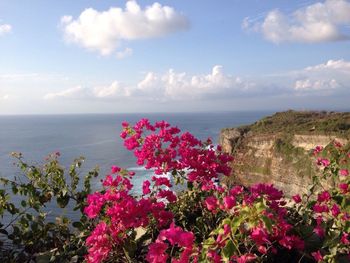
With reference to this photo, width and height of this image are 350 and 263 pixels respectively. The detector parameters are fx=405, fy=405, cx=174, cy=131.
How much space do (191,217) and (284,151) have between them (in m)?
70.6

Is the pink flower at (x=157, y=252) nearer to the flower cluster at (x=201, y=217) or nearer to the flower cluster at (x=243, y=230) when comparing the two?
the flower cluster at (x=201, y=217)

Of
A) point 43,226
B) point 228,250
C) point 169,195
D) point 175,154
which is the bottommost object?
point 43,226

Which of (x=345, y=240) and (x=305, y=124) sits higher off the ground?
(x=345, y=240)

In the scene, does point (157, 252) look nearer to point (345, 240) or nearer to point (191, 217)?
point (345, 240)

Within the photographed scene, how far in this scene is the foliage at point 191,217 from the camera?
3.41m

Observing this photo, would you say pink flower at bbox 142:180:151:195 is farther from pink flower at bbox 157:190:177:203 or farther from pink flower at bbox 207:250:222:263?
pink flower at bbox 207:250:222:263

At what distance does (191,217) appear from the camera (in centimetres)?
609

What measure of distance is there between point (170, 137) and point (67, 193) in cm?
216

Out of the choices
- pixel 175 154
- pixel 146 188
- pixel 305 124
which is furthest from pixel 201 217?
pixel 305 124

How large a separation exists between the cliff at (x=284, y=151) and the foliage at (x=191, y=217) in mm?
60479

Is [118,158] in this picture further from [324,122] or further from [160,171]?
[160,171]

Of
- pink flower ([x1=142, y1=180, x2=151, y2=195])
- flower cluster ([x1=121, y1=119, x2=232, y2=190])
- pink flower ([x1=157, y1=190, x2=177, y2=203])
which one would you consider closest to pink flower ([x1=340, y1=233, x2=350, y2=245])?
flower cluster ([x1=121, y1=119, x2=232, y2=190])

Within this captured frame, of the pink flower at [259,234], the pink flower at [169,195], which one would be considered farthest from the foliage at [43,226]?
the pink flower at [259,234]

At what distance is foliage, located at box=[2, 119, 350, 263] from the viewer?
11.2 ft
